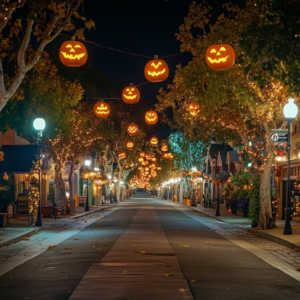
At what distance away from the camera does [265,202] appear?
2420 cm

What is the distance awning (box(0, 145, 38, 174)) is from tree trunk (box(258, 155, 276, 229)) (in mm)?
13111

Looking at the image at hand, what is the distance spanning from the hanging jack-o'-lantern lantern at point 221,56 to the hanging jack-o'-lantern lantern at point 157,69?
8.10 feet

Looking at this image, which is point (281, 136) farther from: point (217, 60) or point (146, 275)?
point (146, 275)

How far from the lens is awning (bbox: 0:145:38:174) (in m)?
30.3

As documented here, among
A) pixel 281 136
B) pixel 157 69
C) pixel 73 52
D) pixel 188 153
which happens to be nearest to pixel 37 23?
pixel 73 52

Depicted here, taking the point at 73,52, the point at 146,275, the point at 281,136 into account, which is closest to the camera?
the point at 146,275

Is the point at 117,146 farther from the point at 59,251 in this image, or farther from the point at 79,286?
the point at 79,286

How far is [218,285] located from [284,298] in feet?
4.30

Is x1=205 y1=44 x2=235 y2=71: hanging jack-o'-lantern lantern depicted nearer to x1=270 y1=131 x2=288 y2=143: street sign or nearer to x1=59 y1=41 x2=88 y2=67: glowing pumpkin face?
x1=59 y1=41 x2=88 y2=67: glowing pumpkin face

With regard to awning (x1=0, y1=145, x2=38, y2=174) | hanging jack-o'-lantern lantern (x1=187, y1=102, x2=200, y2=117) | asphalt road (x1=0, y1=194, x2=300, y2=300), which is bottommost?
asphalt road (x1=0, y1=194, x2=300, y2=300)

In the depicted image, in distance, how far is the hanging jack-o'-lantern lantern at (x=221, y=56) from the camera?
17.4 metres

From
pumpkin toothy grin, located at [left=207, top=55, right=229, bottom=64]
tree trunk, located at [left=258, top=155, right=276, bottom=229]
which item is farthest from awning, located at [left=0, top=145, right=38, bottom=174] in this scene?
pumpkin toothy grin, located at [left=207, top=55, right=229, bottom=64]

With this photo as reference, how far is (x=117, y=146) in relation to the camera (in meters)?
61.7

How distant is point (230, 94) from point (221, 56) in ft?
17.8
